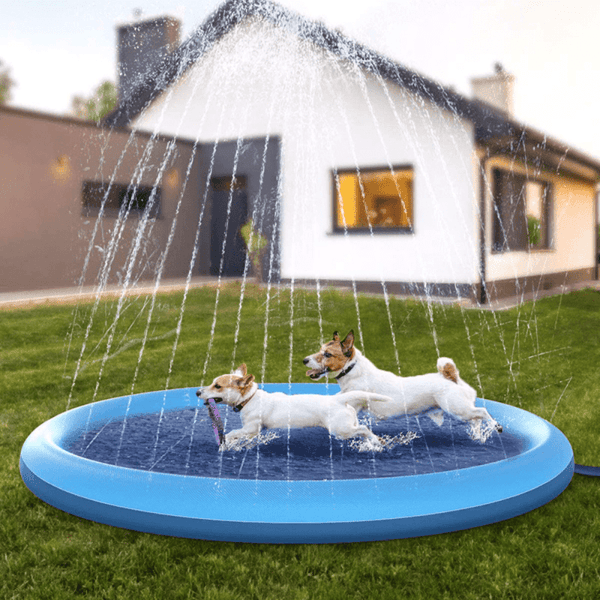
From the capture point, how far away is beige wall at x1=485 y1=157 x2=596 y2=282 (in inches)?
569

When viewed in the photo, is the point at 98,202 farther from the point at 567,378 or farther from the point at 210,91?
the point at 567,378

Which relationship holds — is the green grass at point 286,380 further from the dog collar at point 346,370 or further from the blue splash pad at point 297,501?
the dog collar at point 346,370

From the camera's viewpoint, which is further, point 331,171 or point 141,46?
point 141,46

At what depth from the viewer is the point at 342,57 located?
1565 centimetres

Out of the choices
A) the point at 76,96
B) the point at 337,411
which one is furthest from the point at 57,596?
the point at 76,96

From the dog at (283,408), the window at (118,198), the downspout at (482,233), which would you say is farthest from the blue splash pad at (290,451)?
the window at (118,198)

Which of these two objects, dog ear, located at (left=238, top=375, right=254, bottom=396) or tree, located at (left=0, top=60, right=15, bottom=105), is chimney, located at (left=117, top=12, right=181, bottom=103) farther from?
tree, located at (left=0, top=60, right=15, bottom=105)

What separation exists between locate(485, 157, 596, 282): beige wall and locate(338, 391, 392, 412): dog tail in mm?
10252

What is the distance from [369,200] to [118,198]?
678cm

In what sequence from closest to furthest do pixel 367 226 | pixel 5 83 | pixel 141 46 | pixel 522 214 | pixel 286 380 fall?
pixel 286 380
pixel 367 226
pixel 522 214
pixel 141 46
pixel 5 83

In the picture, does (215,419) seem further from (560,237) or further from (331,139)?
(560,237)

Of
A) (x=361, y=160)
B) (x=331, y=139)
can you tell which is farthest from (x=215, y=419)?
(x=331, y=139)

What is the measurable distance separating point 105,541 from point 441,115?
12523 mm

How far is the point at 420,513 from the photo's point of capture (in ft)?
10.6
